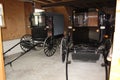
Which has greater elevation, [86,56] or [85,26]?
[85,26]

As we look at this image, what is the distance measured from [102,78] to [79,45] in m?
1.44

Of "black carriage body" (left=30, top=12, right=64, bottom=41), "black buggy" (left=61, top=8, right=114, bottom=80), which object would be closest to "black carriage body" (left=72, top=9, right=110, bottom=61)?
"black buggy" (left=61, top=8, right=114, bottom=80)

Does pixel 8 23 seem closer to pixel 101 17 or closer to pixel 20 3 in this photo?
pixel 20 3

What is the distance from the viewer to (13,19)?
5832 mm

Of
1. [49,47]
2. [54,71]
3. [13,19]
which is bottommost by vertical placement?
[54,71]

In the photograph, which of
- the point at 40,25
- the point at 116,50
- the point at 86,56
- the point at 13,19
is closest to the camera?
the point at 116,50

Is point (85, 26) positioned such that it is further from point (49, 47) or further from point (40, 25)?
point (40, 25)

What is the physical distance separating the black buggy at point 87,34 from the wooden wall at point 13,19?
2.91 m

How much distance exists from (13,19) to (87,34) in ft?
11.6

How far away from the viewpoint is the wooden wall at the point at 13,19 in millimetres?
5511

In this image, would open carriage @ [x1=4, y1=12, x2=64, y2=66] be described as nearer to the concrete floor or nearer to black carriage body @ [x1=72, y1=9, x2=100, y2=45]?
the concrete floor

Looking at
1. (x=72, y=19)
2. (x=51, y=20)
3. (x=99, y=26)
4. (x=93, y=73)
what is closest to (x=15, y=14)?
(x=51, y=20)

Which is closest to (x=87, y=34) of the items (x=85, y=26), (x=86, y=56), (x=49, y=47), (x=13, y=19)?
(x=85, y=26)

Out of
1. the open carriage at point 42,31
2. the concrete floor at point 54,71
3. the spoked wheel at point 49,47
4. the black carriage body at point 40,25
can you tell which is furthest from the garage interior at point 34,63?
the black carriage body at point 40,25
